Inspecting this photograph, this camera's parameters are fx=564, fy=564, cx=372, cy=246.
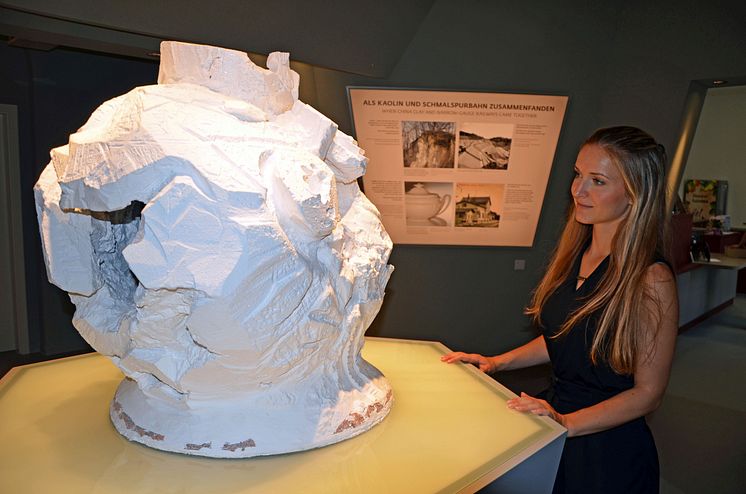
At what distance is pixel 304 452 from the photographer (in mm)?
1750

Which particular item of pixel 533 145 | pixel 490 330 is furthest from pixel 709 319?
pixel 533 145

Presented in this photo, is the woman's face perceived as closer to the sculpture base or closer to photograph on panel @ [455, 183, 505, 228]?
the sculpture base

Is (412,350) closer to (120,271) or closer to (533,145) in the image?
(120,271)

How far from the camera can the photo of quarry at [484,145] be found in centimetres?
376

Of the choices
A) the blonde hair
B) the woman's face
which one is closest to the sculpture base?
the blonde hair

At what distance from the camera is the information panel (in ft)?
12.1

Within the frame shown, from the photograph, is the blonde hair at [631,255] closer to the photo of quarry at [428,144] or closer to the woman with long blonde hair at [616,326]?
the woman with long blonde hair at [616,326]

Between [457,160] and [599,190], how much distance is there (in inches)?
75.2

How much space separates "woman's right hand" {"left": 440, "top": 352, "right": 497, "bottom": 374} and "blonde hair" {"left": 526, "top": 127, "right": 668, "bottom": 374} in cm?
57

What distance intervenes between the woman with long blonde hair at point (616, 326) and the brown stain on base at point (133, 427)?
123 cm

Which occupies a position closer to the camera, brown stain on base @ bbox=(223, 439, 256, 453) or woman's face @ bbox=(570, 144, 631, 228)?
brown stain on base @ bbox=(223, 439, 256, 453)

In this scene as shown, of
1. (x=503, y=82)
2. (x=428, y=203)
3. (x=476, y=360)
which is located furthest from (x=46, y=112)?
(x=503, y=82)

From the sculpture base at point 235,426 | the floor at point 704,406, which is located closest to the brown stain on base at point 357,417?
the sculpture base at point 235,426

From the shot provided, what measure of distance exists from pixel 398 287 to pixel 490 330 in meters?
0.78
